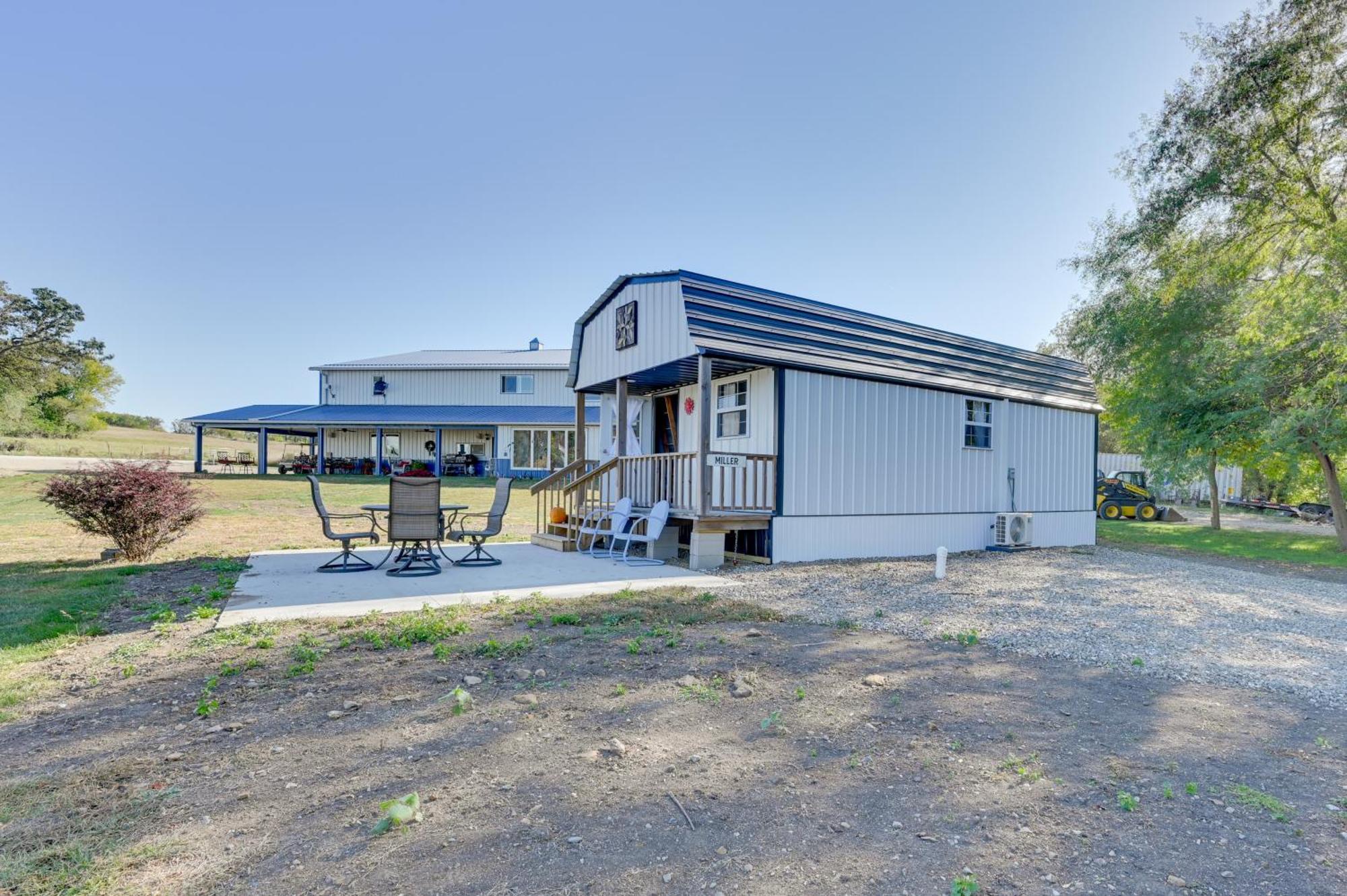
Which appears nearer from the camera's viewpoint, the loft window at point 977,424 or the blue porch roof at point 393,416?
the loft window at point 977,424

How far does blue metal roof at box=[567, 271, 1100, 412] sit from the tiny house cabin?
0.03 m

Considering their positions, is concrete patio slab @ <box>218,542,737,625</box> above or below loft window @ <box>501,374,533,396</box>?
below

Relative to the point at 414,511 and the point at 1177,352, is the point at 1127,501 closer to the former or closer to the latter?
the point at 1177,352

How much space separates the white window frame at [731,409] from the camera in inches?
416

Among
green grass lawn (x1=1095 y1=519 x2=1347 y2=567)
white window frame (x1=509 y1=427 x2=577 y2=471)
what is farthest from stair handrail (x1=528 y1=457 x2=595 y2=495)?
white window frame (x1=509 y1=427 x2=577 y2=471)

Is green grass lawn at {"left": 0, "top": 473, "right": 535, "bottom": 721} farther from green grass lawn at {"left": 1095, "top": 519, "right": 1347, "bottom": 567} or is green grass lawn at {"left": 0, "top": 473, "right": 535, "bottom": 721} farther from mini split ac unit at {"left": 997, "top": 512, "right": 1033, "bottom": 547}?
green grass lawn at {"left": 1095, "top": 519, "right": 1347, "bottom": 567}

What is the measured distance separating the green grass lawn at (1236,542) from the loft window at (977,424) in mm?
5186

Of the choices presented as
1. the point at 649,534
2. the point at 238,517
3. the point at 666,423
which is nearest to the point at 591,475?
the point at 649,534

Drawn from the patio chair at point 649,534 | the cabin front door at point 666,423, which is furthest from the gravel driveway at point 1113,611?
the cabin front door at point 666,423

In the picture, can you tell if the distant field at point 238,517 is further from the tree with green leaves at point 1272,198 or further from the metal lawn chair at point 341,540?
the tree with green leaves at point 1272,198

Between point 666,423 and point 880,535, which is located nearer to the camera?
point 880,535

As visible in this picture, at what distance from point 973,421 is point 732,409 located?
4.80m

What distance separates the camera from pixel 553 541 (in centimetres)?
1106

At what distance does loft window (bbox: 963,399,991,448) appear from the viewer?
11.9 m
